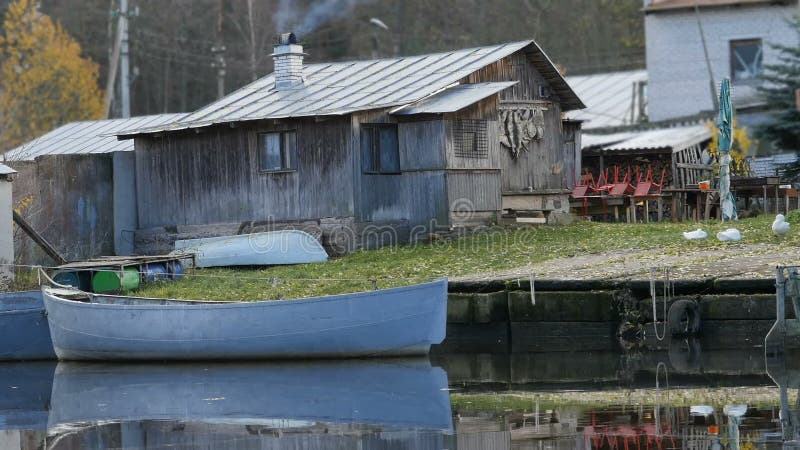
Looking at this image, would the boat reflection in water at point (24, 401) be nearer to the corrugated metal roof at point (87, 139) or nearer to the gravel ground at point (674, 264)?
the gravel ground at point (674, 264)

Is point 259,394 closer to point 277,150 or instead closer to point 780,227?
point 780,227

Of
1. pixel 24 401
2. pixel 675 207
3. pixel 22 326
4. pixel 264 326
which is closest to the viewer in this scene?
pixel 24 401

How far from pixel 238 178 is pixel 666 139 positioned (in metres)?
17.1

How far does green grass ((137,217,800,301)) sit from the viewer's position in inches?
1081

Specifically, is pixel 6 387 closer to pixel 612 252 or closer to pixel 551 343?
pixel 551 343

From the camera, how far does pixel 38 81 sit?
199ft

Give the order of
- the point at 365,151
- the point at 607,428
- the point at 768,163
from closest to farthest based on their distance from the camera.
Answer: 1. the point at 607,428
2. the point at 365,151
3. the point at 768,163

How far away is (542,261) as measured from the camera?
92.4 ft

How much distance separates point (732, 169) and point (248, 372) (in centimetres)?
2079

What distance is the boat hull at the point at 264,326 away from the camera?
22562 millimetres

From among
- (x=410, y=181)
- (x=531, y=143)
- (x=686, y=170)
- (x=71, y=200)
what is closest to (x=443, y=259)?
(x=410, y=181)

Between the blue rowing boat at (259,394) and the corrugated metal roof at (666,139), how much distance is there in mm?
20431

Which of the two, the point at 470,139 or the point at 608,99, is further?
the point at 608,99

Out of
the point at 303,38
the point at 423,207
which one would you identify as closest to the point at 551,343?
the point at 423,207
